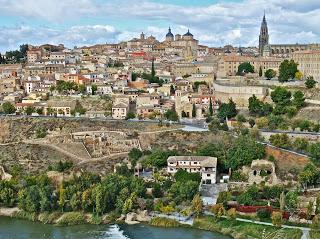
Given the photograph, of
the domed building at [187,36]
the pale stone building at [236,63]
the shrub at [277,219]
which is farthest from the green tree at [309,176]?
the domed building at [187,36]

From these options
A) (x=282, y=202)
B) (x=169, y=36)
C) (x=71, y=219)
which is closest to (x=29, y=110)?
(x=71, y=219)

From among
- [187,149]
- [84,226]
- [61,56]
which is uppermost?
[61,56]

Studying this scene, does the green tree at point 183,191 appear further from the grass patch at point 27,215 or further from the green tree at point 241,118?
the green tree at point 241,118

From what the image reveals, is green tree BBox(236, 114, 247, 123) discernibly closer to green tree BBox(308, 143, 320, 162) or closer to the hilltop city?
the hilltop city

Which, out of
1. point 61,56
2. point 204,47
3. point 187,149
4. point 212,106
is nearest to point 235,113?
point 212,106

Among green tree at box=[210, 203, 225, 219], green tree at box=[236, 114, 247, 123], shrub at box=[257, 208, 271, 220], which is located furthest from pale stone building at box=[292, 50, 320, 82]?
green tree at box=[210, 203, 225, 219]

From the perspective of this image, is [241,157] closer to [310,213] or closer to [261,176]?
[261,176]

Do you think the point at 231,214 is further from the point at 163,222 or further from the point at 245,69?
the point at 245,69
